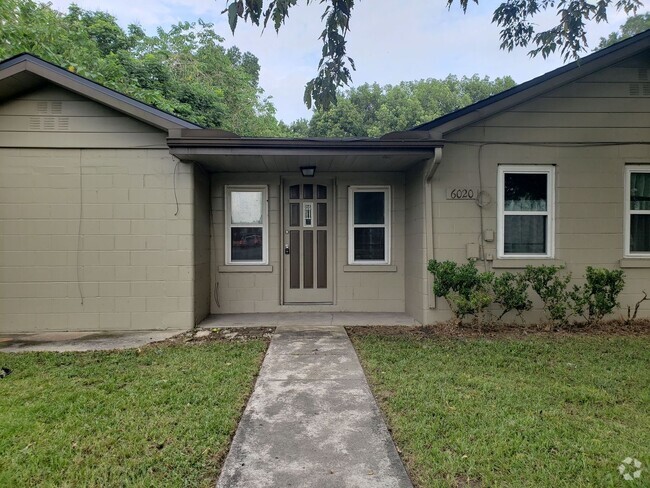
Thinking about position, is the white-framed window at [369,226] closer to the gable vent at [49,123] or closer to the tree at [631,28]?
the gable vent at [49,123]

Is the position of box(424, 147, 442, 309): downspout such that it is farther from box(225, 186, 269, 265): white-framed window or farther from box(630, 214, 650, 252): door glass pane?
box(630, 214, 650, 252): door glass pane

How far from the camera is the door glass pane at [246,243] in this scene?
659 centimetres

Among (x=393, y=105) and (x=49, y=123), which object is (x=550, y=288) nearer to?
(x=49, y=123)

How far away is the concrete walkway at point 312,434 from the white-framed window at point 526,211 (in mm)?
3210

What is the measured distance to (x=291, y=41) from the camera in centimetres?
473

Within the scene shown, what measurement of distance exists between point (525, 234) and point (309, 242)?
11.1ft

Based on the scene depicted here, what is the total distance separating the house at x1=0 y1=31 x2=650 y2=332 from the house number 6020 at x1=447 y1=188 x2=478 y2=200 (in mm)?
21

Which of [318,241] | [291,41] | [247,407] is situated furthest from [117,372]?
[291,41]

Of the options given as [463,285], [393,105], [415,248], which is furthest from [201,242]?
[393,105]

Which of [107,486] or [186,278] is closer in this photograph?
[107,486]

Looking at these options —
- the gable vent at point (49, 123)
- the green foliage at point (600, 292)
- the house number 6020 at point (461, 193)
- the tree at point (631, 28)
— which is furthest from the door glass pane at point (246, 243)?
the tree at point (631, 28)

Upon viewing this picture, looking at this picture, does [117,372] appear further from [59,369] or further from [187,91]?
[187,91]

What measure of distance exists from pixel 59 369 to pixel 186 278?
1960 millimetres

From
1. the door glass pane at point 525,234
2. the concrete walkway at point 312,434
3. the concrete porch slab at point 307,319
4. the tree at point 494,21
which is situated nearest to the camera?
the concrete walkway at point 312,434
